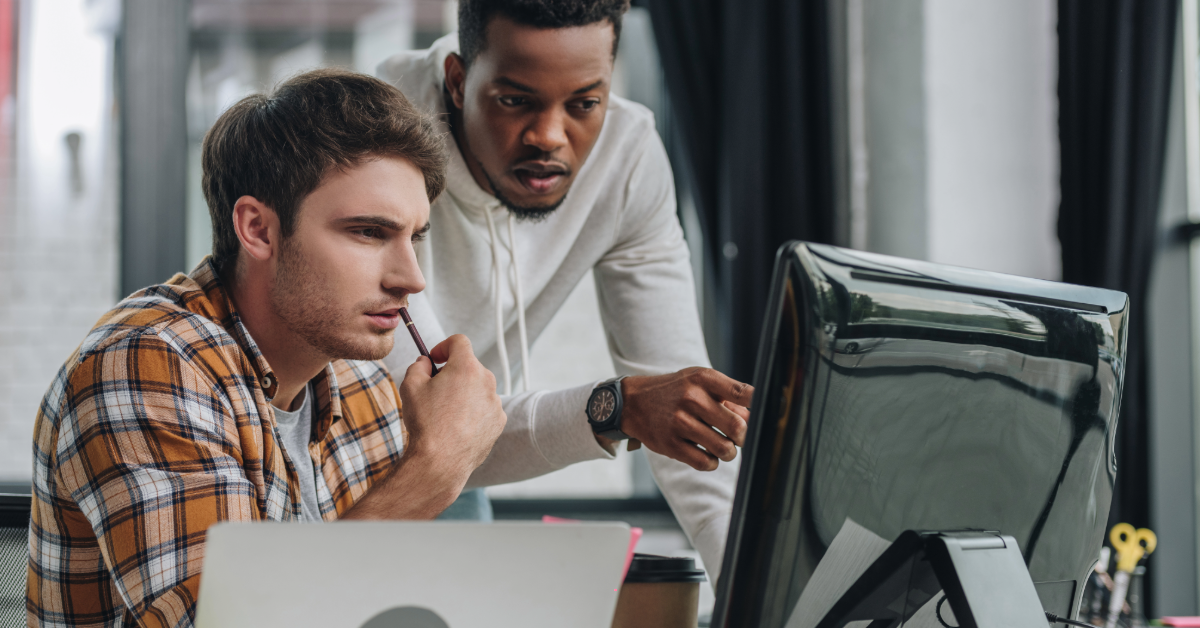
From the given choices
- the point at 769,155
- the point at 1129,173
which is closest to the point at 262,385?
the point at 1129,173

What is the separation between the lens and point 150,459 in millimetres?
802

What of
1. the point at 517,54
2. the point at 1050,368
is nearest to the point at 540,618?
the point at 1050,368

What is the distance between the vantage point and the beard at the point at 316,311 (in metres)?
1.01

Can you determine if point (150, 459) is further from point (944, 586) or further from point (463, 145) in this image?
point (463, 145)

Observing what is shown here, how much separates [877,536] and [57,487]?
30.9 inches

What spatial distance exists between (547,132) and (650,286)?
346 mm

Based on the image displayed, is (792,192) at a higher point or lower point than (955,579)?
higher

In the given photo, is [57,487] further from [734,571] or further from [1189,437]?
[1189,437]

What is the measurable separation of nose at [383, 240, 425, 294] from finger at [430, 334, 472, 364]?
0.23ft

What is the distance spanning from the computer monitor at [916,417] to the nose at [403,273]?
0.60 meters

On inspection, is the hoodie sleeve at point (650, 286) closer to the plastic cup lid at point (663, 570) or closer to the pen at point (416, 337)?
the pen at point (416, 337)

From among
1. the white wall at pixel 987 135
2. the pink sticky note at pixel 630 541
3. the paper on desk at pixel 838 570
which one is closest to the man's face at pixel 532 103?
the pink sticky note at pixel 630 541

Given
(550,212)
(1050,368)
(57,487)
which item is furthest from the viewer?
(550,212)

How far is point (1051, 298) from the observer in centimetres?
63
